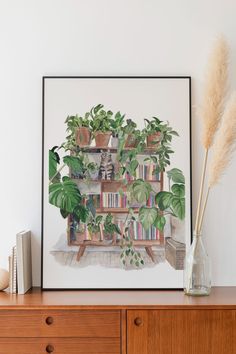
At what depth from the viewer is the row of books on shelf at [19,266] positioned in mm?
2508

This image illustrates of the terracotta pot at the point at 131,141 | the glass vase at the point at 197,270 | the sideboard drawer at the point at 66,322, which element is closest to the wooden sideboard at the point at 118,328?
the sideboard drawer at the point at 66,322

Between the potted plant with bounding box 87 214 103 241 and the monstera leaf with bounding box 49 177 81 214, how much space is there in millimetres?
93

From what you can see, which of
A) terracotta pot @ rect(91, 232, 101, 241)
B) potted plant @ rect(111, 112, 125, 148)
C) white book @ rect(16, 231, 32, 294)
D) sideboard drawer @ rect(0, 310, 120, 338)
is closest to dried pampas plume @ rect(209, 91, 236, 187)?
potted plant @ rect(111, 112, 125, 148)

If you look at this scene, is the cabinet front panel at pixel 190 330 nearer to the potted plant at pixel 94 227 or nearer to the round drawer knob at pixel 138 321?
the round drawer knob at pixel 138 321

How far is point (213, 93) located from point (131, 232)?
2.21 ft

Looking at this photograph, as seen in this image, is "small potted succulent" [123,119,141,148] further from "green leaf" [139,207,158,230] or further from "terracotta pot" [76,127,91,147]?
"green leaf" [139,207,158,230]

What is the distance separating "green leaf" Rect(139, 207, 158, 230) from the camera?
8.80 feet

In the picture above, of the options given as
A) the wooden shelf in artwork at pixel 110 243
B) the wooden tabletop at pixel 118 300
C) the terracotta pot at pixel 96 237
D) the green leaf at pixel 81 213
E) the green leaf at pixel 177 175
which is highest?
the green leaf at pixel 177 175

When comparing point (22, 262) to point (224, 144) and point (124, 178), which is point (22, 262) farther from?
point (224, 144)

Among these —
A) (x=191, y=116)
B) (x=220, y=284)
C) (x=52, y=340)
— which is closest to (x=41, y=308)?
(x=52, y=340)

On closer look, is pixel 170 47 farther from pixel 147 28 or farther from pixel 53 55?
pixel 53 55

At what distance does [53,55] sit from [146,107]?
46cm

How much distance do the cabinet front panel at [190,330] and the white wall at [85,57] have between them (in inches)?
16.4

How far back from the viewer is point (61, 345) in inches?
91.2
